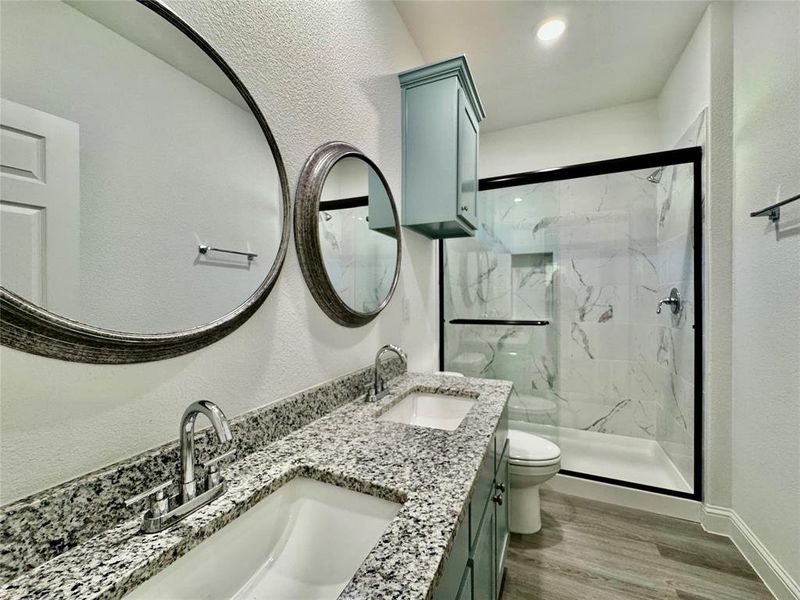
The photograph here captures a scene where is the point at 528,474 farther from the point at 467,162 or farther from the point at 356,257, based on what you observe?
the point at 467,162

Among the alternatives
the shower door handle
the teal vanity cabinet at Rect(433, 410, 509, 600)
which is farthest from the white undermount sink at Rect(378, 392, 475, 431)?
the shower door handle

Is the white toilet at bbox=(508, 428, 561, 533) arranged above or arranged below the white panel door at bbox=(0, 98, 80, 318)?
below

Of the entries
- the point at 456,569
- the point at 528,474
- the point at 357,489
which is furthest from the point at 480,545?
the point at 528,474

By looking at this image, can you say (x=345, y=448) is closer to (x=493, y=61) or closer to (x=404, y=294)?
(x=404, y=294)

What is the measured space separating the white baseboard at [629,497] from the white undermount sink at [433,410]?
125cm

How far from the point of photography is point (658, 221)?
240cm

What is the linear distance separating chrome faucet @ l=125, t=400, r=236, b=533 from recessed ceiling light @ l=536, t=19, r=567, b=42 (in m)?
2.46

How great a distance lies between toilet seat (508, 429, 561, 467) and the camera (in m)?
1.62

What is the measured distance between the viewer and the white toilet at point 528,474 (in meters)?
1.62

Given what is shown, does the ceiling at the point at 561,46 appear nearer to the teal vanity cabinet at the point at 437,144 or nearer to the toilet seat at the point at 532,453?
the teal vanity cabinet at the point at 437,144

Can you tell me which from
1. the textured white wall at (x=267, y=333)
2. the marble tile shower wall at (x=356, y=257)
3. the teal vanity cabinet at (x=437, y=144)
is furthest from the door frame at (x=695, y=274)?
the marble tile shower wall at (x=356, y=257)

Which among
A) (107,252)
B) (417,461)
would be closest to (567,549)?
(417,461)

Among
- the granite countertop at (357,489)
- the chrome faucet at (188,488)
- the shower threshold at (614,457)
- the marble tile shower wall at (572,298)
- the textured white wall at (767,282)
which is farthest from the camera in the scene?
the marble tile shower wall at (572,298)

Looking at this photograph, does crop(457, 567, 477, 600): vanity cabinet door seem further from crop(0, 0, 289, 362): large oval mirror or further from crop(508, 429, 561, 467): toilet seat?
crop(508, 429, 561, 467): toilet seat
